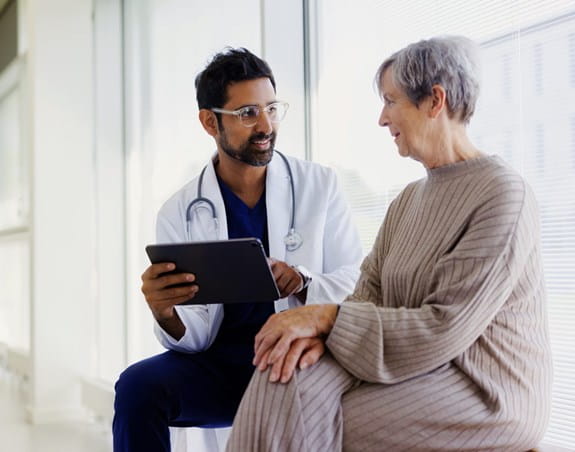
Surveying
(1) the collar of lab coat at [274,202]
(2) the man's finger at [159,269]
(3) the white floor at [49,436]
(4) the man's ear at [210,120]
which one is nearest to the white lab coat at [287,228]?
(1) the collar of lab coat at [274,202]

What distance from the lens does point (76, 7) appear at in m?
3.55

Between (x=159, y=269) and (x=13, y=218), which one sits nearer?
(x=159, y=269)

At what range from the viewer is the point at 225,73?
178 cm

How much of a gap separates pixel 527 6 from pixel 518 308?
2.51 feet

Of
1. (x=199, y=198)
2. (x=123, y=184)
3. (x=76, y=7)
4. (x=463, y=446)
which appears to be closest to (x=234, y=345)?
(x=199, y=198)

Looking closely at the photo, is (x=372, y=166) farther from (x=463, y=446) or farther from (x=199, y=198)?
(x=463, y=446)

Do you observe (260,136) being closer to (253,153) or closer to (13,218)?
(253,153)

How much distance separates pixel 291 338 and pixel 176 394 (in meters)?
0.53

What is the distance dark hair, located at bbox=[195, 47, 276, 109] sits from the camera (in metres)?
1.78

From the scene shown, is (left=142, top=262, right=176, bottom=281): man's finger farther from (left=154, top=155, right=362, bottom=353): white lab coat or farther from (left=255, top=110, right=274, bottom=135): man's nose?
(left=255, top=110, right=274, bottom=135): man's nose

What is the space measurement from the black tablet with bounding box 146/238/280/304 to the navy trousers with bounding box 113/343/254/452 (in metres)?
0.25

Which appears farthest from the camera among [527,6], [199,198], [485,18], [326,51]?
[326,51]

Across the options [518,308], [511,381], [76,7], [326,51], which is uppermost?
[76,7]

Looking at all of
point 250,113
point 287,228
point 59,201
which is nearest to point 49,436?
point 59,201
